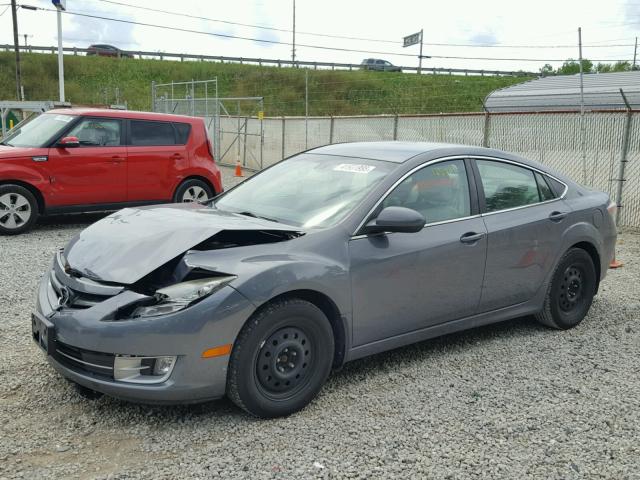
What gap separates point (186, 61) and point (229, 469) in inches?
2023

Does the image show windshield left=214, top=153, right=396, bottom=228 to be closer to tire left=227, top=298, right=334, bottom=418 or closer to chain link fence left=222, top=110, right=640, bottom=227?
tire left=227, top=298, right=334, bottom=418

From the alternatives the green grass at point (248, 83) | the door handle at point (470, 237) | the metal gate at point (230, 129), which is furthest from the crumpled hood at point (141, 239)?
the green grass at point (248, 83)

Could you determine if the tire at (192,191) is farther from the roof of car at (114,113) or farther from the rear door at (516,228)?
the rear door at (516,228)

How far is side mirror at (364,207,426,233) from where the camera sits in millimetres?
3963

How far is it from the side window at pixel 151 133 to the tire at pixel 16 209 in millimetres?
1682

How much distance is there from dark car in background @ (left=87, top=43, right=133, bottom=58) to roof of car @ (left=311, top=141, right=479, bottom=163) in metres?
48.4

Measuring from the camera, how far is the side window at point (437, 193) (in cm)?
435

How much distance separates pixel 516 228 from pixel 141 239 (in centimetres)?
271

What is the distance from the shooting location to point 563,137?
37.0ft

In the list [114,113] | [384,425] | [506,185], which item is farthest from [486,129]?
[384,425]

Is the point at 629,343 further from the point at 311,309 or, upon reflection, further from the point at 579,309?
the point at 311,309

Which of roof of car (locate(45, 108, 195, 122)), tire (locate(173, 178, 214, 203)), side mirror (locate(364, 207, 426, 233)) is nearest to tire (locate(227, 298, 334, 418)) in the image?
side mirror (locate(364, 207, 426, 233))

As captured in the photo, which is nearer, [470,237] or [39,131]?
[470,237]

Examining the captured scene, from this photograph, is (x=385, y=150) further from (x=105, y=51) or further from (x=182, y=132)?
(x=105, y=51)
